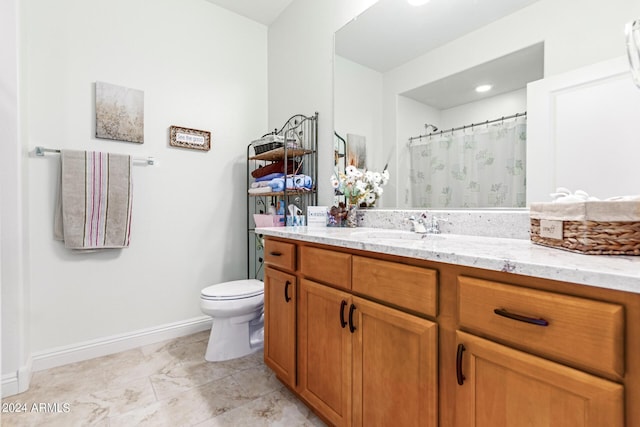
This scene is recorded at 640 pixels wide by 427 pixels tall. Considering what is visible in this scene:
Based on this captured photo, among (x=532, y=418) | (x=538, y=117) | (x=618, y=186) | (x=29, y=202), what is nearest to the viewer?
(x=532, y=418)

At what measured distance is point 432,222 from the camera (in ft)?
5.01

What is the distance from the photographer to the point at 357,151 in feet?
6.64

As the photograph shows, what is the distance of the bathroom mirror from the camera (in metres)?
1.14

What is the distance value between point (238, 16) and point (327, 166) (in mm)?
1687

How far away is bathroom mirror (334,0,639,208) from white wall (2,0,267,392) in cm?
109

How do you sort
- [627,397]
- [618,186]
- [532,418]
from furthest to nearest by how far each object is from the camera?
[618,186]
[532,418]
[627,397]

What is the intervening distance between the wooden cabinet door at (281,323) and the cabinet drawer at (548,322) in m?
0.88

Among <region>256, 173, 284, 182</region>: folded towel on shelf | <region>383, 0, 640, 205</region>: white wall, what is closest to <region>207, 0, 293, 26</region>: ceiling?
<region>256, 173, 284, 182</region>: folded towel on shelf

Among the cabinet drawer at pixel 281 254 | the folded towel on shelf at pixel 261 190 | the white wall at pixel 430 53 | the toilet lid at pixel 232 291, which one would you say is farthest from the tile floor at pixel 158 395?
the white wall at pixel 430 53

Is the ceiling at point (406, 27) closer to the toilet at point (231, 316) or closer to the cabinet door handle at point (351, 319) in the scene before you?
the cabinet door handle at point (351, 319)

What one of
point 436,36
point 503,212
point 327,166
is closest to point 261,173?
point 327,166

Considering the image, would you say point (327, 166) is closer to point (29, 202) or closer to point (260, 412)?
point (260, 412)

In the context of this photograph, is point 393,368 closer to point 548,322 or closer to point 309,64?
point 548,322

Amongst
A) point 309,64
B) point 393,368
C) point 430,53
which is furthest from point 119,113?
point 393,368
